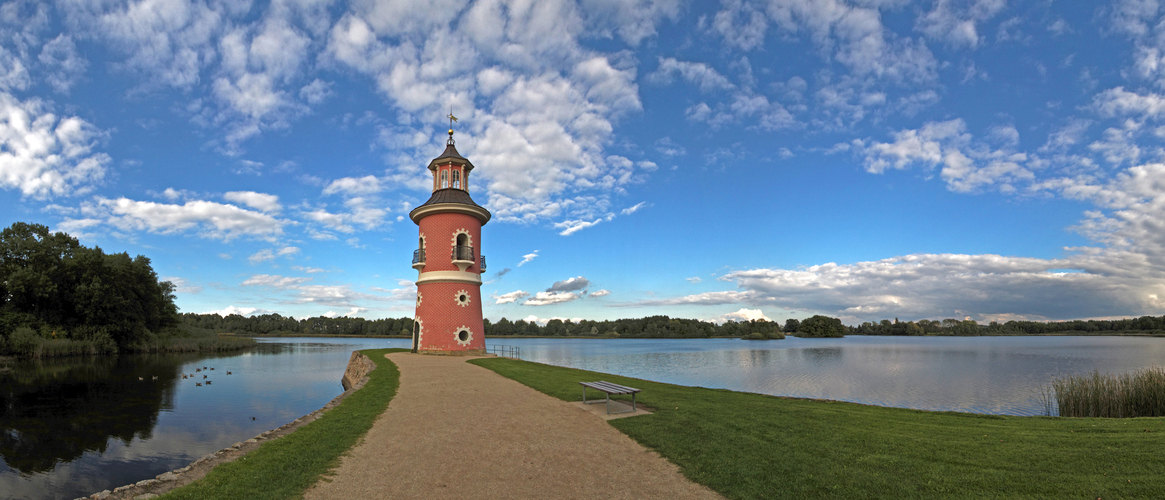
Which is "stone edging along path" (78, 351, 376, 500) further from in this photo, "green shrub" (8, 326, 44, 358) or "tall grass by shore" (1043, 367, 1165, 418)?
"green shrub" (8, 326, 44, 358)

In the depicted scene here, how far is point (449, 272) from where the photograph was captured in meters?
25.3

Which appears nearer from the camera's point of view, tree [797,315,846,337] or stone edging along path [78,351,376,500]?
stone edging along path [78,351,376,500]

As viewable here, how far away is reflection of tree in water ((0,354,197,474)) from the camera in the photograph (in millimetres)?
9977

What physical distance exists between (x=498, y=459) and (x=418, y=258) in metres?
21.2

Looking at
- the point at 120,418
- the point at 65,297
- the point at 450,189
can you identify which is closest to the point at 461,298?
the point at 450,189

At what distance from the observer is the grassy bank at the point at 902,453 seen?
5.09m

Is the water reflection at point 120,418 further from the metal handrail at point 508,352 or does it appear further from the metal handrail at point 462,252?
the metal handrail at point 508,352

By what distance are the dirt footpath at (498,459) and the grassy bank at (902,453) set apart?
57cm

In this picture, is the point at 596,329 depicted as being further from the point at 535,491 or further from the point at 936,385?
the point at 535,491

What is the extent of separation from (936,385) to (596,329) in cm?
12503

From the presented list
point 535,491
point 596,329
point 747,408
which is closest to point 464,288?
point 747,408

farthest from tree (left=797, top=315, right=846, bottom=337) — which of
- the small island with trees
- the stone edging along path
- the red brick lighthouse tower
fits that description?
the stone edging along path

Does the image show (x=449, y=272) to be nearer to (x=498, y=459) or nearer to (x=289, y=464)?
(x=289, y=464)

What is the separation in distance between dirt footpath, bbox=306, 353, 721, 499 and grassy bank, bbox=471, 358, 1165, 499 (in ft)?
1.86
